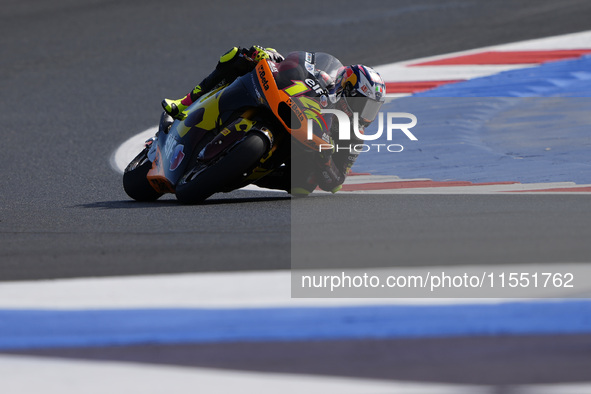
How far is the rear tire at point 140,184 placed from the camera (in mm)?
6234

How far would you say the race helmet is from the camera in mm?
5539

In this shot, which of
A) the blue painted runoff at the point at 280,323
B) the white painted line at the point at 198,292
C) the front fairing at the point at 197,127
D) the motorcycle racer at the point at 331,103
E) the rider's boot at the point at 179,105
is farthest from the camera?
the rider's boot at the point at 179,105

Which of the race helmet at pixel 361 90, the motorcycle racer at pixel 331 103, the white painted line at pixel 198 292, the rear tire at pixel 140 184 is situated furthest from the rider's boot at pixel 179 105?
the white painted line at pixel 198 292

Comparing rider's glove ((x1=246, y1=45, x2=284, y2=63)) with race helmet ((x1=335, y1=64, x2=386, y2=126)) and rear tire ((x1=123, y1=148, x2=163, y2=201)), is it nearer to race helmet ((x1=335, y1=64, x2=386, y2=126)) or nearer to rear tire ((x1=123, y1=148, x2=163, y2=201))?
race helmet ((x1=335, y1=64, x2=386, y2=126))

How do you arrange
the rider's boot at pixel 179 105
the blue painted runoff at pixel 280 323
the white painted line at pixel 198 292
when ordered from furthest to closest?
the rider's boot at pixel 179 105 < the white painted line at pixel 198 292 < the blue painted runoff at pixel 280 323

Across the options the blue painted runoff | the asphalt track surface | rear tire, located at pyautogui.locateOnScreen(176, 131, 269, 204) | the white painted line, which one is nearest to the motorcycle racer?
the asphalt track surface

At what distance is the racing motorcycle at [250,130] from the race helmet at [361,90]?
0.47 ft

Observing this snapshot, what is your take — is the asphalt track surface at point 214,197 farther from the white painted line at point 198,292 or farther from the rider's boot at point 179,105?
the rider's boot at point 179,105

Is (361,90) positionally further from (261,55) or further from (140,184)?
(140,184)

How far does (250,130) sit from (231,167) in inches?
10.8

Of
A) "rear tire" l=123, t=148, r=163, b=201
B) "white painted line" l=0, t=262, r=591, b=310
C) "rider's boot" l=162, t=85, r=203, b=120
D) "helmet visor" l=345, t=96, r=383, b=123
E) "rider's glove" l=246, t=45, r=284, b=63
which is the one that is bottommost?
"white painted line" l=0, t=262, r=591, b=310

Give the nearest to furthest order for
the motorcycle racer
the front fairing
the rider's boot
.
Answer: the motorcycle racer < the front fairing < the rider's boot

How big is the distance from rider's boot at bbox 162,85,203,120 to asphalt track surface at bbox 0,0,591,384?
0.67 m

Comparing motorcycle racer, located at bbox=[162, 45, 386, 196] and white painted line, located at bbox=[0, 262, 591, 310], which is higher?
motorcycle racer, located at bbox=[162, 45, 386, 196]
